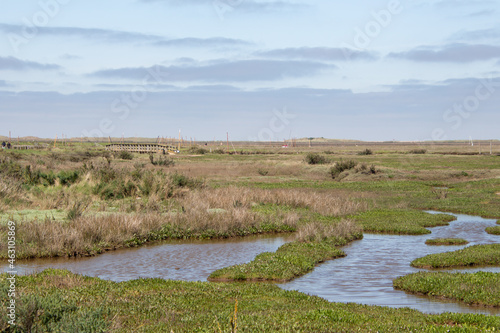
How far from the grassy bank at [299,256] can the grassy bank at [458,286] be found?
11.0ft

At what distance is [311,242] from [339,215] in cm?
777

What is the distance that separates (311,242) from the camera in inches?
835

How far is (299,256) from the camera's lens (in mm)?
18625

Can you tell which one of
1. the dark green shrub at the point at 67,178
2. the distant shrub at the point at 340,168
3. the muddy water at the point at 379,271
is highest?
the dark green shrub at the point at 67,178

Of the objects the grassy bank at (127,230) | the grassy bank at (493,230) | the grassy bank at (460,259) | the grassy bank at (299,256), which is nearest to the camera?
the grassy bank at (299,256)

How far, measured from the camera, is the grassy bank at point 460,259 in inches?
707

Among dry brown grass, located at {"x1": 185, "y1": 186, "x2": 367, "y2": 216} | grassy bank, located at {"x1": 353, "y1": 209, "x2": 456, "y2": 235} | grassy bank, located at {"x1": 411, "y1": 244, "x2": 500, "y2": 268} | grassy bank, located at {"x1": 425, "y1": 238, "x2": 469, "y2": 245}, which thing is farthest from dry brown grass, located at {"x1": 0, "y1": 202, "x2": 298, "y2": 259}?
grassy bank, located at {"x1": 411, "y1": 244, "x2": 500, "y2": 268}

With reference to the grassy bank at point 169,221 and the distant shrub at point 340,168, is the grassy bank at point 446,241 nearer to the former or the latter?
the grassy bank at point 169,221

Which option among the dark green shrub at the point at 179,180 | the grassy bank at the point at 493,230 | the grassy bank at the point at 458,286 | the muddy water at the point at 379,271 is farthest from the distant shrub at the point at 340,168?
the grassy bank at the point at 458,286

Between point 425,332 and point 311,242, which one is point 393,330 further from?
point 311,242

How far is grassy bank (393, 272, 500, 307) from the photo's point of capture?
1358 cm

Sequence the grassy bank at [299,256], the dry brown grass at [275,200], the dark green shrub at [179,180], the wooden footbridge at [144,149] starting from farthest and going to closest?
the wooden footbridge at [144,149] < the dark green shrub at [179,180] < the dry brown grass at [275,200] < the grassy bank at [299,256]

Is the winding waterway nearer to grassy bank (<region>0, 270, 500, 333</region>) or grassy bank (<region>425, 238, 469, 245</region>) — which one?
grassy bank (<region>425, 238, 469, 245</region>)

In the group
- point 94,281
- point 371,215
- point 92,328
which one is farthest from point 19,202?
point 92,328
